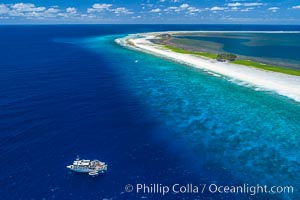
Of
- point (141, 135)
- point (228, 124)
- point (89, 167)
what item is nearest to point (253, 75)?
point (228, 124)

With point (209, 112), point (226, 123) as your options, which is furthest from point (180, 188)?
point (209, 112)

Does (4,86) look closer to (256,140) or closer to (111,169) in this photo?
(111,169)

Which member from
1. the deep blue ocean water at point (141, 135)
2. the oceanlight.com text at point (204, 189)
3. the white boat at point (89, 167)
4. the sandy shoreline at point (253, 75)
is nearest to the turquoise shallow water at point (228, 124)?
the deep blue ocean water at point (141, 135)

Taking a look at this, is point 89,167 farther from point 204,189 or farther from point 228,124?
point 228,124

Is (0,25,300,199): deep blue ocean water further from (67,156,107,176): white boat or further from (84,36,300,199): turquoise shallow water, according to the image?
(67,156,107,176): white boat

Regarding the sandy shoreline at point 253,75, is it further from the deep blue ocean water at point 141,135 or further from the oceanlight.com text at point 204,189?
the oceanlight.com text at point 204,189

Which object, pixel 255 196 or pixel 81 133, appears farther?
pixel 81 133
